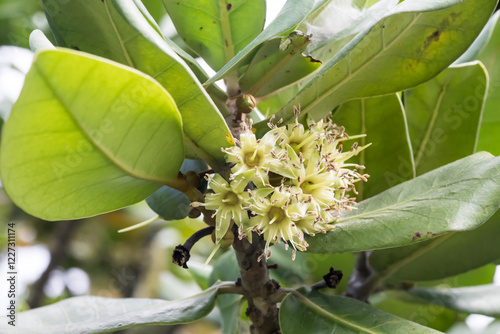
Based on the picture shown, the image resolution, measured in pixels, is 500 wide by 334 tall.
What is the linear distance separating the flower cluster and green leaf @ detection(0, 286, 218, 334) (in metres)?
0.21

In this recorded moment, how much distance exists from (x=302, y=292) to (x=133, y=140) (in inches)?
22.4

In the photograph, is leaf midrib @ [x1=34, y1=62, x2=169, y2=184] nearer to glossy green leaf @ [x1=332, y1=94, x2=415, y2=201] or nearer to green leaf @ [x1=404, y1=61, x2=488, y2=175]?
glossy green leaf @ [x1=332, y1=94, x2=415, y2=201]

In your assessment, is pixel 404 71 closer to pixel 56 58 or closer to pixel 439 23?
pixel 439 23

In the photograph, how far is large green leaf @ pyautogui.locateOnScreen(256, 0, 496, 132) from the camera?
1151 millimetres

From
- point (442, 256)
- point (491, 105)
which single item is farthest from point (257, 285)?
point (491, 105)

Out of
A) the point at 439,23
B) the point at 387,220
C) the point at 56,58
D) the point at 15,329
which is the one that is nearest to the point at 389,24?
the point at 439,23

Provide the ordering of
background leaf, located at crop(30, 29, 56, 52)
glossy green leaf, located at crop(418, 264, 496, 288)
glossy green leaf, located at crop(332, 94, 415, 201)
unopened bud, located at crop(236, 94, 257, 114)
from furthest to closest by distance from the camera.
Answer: glossy green leaf, located at crop(418, 264, 496, 288), glossy green leaf, located at crop(332, 94, 415, 201), unopened bud, located at crop(236, 94, 257, 114), background leaf, located at crop(30, 29, 56, 52)

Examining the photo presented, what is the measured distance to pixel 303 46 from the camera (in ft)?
4.15

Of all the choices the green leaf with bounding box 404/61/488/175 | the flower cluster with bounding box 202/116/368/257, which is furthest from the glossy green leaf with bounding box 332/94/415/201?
the flower cluster with bounding box 202/116/368/257

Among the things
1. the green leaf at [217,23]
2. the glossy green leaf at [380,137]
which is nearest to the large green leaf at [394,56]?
the glossy green leaf at [380,137]

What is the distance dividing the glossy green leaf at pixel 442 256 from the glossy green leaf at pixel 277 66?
0.56 meters

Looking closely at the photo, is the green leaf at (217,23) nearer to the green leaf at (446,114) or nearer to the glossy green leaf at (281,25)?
the glossy green leaf at (281,25)

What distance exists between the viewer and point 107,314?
1.35m

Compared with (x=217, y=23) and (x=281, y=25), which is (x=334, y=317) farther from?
(x=217, y=23)
